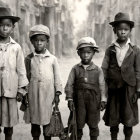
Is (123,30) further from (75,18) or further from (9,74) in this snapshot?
(75,18)

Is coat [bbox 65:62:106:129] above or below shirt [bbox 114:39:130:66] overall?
below

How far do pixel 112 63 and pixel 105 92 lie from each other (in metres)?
0.41

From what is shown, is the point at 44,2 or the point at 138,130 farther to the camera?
the point at 44,2

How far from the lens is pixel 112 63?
4.28 meters

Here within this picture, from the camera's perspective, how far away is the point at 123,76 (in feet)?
13.7

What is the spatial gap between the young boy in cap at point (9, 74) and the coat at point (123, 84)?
1184mm

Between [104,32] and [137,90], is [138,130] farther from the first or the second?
[104,32]

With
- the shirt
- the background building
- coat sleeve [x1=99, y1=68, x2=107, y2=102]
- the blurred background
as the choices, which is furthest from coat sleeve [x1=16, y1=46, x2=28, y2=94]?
the blurred background

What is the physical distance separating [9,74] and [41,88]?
0.46m

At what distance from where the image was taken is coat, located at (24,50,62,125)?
13.3 ft

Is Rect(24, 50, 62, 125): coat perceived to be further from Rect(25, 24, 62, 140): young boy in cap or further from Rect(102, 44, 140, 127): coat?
Rect(102, 44, 140, 127): coat

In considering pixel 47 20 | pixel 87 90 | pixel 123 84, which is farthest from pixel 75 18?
pixel 87 90

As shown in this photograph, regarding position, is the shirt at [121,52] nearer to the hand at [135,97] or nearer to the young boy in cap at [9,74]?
the hand at [135,97]

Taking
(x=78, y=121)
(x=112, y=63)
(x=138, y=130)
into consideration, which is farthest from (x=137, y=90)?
(x=138, y=130)
